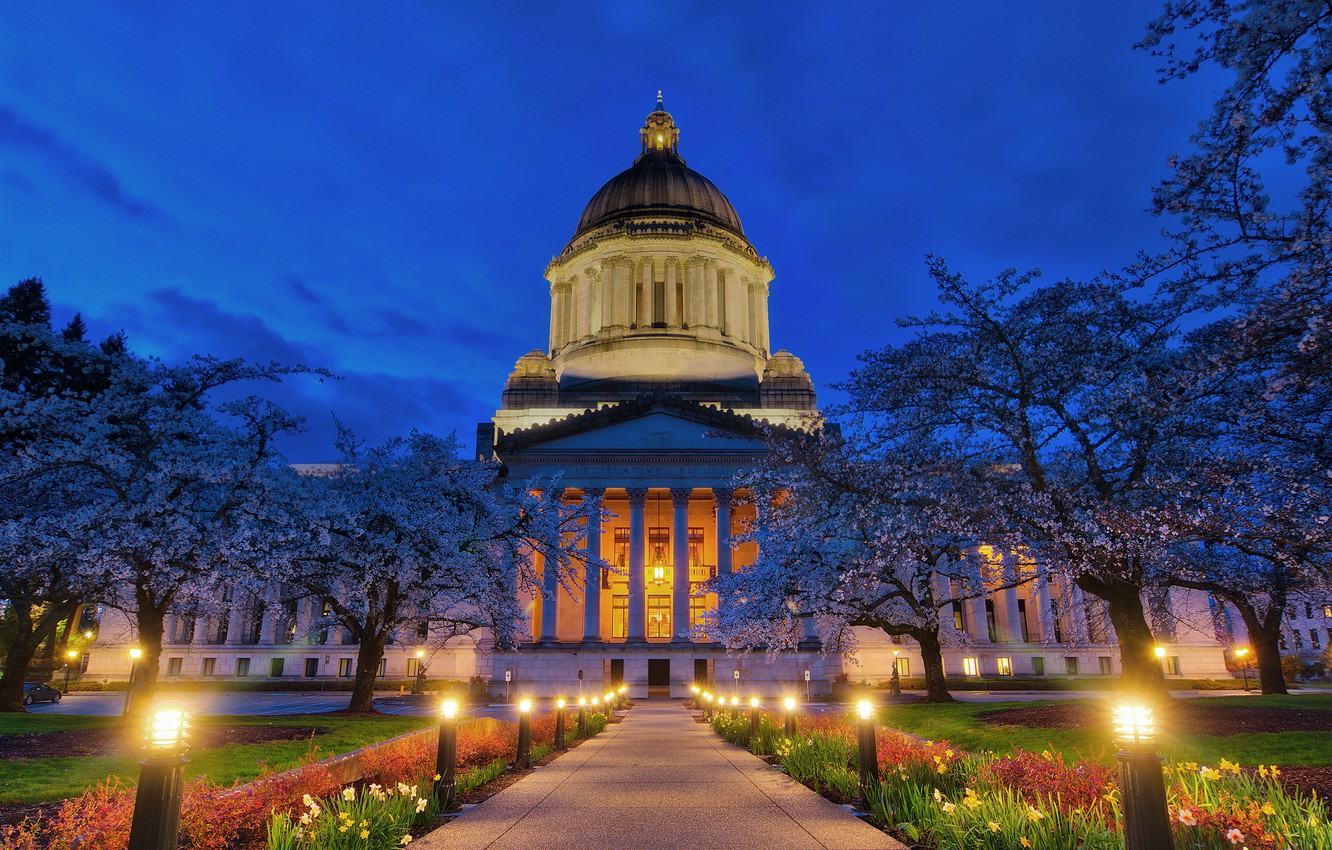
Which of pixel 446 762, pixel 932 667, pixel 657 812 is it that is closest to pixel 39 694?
pixel 446 762

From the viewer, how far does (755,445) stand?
2224 inches

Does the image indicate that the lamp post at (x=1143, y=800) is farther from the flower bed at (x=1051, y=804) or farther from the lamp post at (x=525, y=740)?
the lamp post at (x=525, y=740)

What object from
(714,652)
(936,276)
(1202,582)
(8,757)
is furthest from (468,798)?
(714,652)

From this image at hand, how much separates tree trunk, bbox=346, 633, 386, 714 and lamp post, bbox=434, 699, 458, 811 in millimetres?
19019

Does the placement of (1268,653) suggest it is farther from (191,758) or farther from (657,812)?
(191,758)

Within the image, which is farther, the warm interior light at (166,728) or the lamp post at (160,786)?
the warm interior light at (166,728)

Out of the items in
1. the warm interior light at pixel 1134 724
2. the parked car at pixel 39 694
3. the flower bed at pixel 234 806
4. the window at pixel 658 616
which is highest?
the window at pixel 658 616

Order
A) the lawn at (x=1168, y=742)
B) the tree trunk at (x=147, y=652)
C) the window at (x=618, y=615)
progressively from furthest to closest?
the window at (x=618, y=615)
the tree trunk at (x=147, y=652)
the lawn at (x=1168, y=742)

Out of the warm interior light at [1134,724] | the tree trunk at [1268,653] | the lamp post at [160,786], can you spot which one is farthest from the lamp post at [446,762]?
the tree trunk at [1268,653]

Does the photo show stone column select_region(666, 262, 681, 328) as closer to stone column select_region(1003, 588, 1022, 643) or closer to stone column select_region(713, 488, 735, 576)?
stone column select_region(713, 488, 735, 576)

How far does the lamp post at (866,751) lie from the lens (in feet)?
39.6

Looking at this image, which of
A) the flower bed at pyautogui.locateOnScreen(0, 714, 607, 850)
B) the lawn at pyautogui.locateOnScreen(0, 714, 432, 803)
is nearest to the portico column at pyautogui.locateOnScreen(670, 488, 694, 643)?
the lawn at pyautogui.locateOnScreen(0, 714, 432, 803)

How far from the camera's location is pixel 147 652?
23.2 m

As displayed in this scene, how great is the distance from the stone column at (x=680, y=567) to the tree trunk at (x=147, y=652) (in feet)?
108
